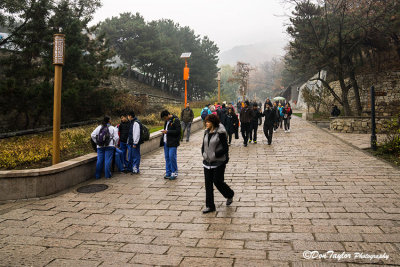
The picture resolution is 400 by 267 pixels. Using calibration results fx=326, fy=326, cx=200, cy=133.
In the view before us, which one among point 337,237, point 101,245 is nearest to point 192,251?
point 101,245

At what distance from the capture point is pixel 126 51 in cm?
3888

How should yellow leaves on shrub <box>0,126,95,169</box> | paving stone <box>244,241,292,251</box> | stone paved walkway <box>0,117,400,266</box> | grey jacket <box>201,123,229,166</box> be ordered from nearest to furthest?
1. stone paved walkway <box>0,117,400,266</box>
2. paving stone <box>244,241,292,251</box>
3. grey jacket <box>201,123,229,166</box>
4. yellow leaves on shrub <box>0,126,95,169</box>

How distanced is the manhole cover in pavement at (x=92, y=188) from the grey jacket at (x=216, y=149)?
2.80 m

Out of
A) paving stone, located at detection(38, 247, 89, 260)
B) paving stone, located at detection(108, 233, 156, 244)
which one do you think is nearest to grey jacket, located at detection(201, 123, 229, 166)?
paving stone, located at detection(108, 233, 156, 244)

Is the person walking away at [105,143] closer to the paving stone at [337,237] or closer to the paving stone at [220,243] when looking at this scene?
the paving stone at [220,243]

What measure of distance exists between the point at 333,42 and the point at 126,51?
1000 inches

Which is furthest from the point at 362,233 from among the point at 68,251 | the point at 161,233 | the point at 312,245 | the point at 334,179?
the point at 68,251

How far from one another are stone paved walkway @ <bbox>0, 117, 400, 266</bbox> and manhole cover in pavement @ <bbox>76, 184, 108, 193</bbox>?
0.20 m

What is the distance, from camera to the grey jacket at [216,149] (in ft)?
16.8

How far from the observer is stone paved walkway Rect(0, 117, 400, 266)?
145 inches

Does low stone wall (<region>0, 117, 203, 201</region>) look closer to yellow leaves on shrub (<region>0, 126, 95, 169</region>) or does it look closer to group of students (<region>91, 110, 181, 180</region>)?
group of students (<region>91, 110, 181, 180</region>)

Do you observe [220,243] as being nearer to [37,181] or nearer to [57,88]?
[37,181]

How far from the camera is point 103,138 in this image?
25.0 ft

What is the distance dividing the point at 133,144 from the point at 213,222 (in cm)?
385
